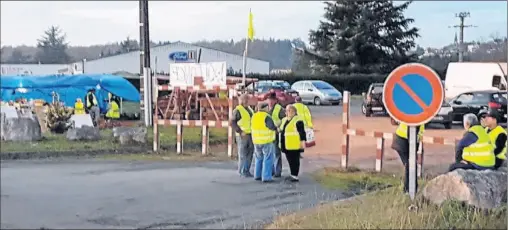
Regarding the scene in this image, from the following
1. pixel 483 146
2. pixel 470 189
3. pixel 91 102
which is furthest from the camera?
pixel 91 102

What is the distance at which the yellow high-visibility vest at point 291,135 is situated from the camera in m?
11.3

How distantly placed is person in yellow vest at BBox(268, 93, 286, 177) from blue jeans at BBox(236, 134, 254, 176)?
45 cm

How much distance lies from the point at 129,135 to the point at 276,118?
460cm

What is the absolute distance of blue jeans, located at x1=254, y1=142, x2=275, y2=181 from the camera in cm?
1120

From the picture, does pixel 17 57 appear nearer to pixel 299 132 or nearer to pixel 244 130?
pixel 299 132

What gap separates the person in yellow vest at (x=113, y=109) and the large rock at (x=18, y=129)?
1718 centimetres

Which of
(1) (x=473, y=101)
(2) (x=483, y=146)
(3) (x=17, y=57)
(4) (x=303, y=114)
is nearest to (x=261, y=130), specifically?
(4) (x=303, y=114)

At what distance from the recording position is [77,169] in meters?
4.41

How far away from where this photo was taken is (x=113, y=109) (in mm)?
23656

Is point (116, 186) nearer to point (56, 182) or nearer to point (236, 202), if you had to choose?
point (56, 182)

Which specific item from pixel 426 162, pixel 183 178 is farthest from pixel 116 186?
pixel 426 162

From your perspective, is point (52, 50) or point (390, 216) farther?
point (390, 216)

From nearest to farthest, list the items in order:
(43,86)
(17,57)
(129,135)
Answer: (17,57) → (43,86) → (129,135)

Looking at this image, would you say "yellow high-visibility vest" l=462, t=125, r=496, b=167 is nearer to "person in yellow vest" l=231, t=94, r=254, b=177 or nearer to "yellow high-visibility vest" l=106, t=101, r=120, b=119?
"person in yellow vest" l=231, t=94, r=254, b=177
